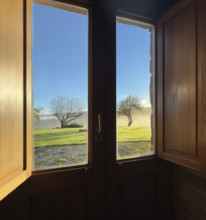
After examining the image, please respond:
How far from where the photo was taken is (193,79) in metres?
1.03

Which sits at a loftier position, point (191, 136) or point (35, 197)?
point (191, 136)

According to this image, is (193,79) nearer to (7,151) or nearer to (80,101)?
(80,101)

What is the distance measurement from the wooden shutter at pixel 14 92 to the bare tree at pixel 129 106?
0.73 meters

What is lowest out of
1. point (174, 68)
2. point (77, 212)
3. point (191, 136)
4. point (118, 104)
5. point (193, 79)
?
point (77, 212)

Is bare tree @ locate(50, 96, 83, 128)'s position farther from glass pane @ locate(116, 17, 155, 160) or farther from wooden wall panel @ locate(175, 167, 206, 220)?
wooden wall panel @ locate(175, 167, 206, 220)

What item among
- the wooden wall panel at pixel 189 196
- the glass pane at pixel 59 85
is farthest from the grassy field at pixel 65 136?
the wooden wall panel at pixel 189 196

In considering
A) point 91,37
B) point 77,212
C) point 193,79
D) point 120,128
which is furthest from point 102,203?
point 91,37

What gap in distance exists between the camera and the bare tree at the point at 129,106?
4.11 ft

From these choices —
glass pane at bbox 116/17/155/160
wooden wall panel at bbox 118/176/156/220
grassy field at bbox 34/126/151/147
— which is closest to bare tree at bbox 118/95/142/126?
glass pane at bbox 116/17/155/160

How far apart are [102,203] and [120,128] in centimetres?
62

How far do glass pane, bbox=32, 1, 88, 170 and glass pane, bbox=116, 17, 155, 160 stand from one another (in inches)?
12.0

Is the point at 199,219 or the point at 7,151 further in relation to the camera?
the point at 199,219

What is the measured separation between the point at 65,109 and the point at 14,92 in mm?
448

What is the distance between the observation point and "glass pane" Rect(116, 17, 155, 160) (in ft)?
4.11
